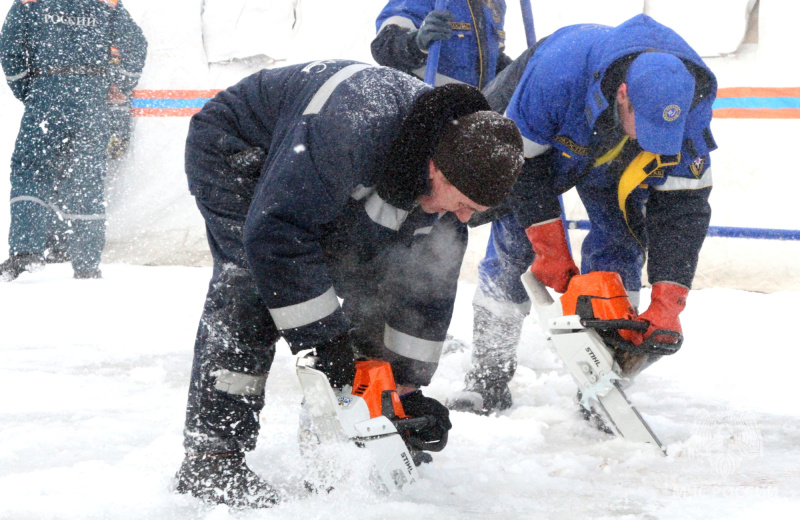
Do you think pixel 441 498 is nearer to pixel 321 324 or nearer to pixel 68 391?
pixel 321 324

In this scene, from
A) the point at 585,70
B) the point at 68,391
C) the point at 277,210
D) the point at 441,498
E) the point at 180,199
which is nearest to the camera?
the point at 277,210

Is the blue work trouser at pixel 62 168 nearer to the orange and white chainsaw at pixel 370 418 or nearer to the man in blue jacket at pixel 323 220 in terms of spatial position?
the man in blue jacket at pixel 323 220

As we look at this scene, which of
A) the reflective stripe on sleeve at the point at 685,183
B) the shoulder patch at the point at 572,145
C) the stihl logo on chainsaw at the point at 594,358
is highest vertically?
the shoulder patch at the point at 572,145

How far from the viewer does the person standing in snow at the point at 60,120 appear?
455 cm

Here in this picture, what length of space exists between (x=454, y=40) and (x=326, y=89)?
1.54 meters

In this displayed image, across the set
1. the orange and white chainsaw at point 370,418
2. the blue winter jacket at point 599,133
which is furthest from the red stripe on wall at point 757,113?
the orange and white chainsaw at point 370,418

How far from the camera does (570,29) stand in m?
2.26

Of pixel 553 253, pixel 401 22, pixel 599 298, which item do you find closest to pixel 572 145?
pixel 553 253

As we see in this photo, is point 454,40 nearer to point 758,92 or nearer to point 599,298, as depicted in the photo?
point 599,298

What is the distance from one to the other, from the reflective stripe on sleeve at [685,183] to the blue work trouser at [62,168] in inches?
145

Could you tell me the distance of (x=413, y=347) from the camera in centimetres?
189

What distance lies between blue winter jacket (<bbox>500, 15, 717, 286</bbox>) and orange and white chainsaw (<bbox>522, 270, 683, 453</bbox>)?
23 centimetres

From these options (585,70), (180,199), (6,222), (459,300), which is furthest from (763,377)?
(6,222)

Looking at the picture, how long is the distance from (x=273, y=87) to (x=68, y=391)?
4.60 feet
